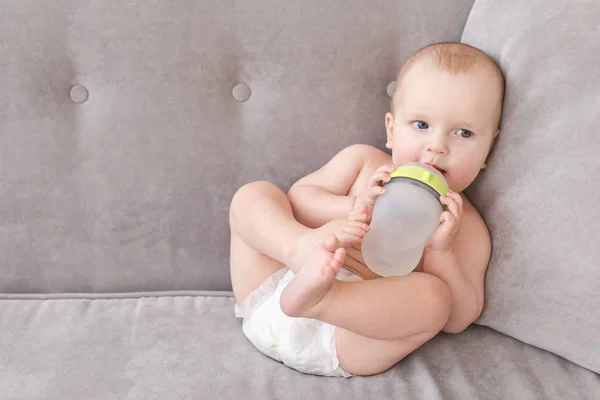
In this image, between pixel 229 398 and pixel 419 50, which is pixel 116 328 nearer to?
pixel 229 398

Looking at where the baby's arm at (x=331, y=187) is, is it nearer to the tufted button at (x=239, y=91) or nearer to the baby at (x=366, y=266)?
the baby at (x=366, y=266)

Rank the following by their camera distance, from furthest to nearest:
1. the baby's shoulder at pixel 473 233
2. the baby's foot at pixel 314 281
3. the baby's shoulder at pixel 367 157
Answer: the baby's shoulder at pixel 367 157 → the baby's shoulder at pixel 473 233 → the baby's foot at pixel 314 281

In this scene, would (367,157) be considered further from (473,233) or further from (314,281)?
(314,281)

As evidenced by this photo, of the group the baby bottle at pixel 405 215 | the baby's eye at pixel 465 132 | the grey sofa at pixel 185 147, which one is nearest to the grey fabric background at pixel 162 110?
the grey sofa at pixel 185 147

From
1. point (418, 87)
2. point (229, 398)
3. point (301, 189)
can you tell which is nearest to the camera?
point (229, 398)

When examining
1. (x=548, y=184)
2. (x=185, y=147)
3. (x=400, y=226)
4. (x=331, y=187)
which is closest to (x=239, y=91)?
(x=185, y=147)

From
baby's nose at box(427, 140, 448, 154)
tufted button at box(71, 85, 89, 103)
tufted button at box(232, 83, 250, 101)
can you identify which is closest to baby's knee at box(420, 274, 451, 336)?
baby's nose at box(427, 140, 448, 154)

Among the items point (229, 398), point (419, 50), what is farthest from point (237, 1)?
point (229, 398)

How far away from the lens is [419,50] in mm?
1207

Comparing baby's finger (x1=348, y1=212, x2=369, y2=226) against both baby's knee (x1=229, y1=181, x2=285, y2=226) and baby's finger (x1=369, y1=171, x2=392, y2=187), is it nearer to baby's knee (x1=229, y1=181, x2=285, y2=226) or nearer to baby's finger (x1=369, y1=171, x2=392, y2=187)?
baby's finger (x1=369, y1=171, x2=392, y2=187)

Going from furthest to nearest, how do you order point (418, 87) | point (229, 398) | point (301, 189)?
point (301, 189) < point (418, 87) < point (229, 398)

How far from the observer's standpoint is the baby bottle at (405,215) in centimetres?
98

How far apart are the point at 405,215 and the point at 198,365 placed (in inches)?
17.6

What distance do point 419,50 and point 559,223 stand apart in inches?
16.4
